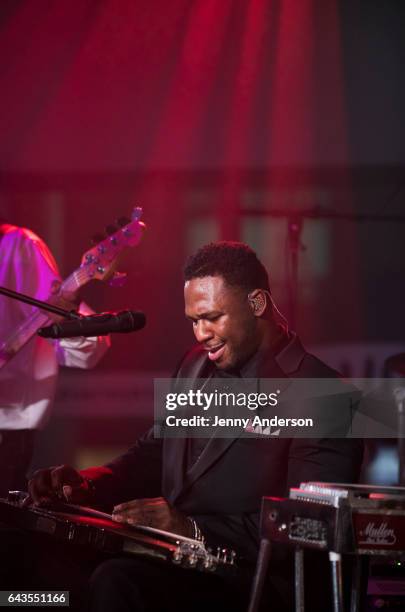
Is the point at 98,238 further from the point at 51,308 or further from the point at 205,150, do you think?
the point at 205,150

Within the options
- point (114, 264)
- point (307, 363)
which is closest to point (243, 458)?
point (307, 363)

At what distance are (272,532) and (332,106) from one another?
4241 mm

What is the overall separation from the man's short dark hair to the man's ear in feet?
0.08

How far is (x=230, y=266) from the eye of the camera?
323cm

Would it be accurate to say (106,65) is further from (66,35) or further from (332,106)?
(332,106)

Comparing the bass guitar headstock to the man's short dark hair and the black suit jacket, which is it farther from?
the black suit jacket

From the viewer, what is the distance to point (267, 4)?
579 cm

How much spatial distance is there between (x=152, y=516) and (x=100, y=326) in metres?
0.67

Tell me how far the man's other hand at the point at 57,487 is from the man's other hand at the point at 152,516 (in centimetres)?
36

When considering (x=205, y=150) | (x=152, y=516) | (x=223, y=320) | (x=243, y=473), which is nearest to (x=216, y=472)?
(x=243, y=473)

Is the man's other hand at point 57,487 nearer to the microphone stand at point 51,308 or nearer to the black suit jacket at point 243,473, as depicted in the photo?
the black suit jacket at point 243,473

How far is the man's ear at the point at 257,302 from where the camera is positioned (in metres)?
3.22

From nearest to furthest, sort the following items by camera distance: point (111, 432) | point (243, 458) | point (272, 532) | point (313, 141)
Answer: point (272, 532)
point (243, 458)
point (313, 141)
point (111, 432)

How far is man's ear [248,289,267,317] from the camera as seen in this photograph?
3221 mm
